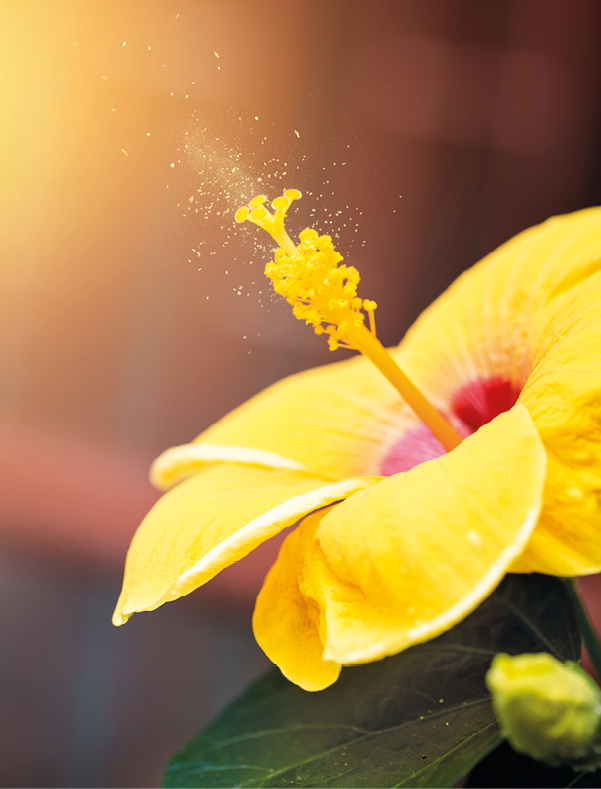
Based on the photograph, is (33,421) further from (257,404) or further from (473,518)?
(473,518)

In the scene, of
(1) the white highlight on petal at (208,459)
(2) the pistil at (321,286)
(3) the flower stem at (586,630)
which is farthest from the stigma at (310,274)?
(3) the flower stem at (586,630)

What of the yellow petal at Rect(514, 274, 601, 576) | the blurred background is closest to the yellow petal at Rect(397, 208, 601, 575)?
the yellow petal at Rect(514, 274, 601, 576)

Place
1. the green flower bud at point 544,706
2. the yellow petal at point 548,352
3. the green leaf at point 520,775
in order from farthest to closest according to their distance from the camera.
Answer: the green leaf at point 520,775, the yellow petal at point 548,352, the green flower bud at point 544,706

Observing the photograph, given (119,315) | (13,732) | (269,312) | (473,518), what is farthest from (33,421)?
(473,518)

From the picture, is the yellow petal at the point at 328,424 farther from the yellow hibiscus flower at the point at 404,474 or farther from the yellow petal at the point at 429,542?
the yellow petal at the point at 429,542

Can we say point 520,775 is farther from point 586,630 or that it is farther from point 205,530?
point 205,530

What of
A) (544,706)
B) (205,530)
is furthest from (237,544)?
(544,706)

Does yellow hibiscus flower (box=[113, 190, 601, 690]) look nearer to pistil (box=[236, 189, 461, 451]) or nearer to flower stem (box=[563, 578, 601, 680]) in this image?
pistil (box=[236, 189, 461, 451])
